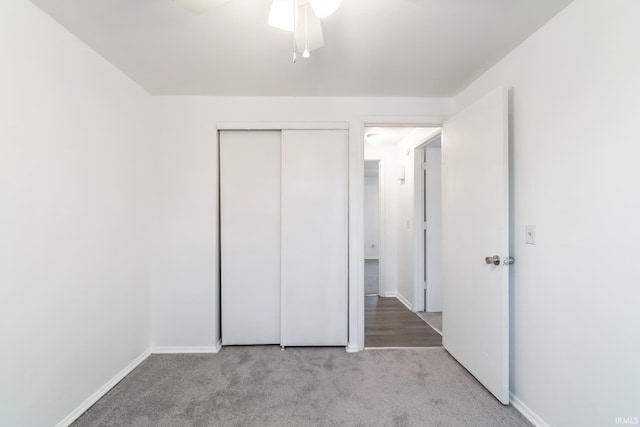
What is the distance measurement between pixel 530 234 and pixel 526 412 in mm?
1085

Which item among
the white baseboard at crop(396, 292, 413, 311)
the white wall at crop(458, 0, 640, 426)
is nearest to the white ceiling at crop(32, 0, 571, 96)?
the white wall at crop(458, 0, 640, 426)

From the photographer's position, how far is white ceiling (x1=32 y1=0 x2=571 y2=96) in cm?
145

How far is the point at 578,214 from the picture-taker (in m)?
1.39

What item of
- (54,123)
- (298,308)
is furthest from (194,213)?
(298,308)

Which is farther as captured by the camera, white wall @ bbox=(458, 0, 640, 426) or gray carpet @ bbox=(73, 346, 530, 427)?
gray carpet @ bbox=(73, 346, 530, 427)

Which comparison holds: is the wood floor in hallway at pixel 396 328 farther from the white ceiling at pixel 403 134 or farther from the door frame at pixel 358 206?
the white ceiling at pixel 403 134

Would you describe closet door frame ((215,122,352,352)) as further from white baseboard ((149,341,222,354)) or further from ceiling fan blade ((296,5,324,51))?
ceiling fan blade ((296,5,324,51))

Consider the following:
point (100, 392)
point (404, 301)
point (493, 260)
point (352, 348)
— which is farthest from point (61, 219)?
point (404, 301)

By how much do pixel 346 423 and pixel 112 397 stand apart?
1588 millimetres

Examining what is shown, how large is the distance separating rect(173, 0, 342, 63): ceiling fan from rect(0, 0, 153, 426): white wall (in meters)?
0.93

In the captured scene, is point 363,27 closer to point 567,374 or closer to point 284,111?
point 284,111

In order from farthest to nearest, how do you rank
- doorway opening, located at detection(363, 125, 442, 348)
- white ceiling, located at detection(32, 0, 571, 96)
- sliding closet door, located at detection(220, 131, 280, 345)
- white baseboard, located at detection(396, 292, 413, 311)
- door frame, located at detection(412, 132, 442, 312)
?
white baseboard, located at detection(396, 292, 413, 311) < door frame, located at detection(412, 132, 442, 312) < doorway opening, located at detection(363, 125, 442, 348) < sliding closet door, located at detection(220, 131, 280, 345) < white ceiling, located at detection(32, 0, 571, 96)

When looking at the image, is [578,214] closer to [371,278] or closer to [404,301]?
[404,301]

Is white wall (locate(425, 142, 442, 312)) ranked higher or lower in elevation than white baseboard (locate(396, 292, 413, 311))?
higher
